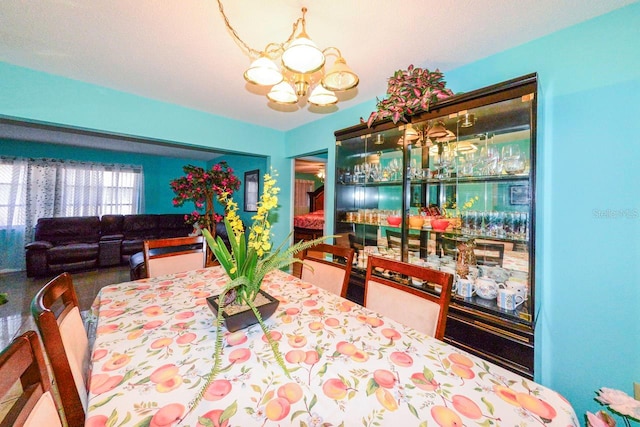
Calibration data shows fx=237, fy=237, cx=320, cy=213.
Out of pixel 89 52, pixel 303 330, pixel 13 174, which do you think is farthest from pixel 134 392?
pixel 13 174

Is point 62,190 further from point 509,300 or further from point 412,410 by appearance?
point 509,300

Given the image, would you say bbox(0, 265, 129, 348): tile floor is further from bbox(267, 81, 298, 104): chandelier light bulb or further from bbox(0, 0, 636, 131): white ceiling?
bbox(267, 81, 298, 104): chandelier light bulb

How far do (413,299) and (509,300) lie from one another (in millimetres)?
695

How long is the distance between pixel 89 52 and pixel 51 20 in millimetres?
323

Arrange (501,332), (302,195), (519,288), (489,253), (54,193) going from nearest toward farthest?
(501,332), (519,288), (489,253), (54,193), (302,195)

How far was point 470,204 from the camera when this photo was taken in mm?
1803

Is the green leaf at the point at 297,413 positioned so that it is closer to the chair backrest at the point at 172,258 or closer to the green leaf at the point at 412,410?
the green leaf at the point at 412,410

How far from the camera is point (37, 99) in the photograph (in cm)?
204

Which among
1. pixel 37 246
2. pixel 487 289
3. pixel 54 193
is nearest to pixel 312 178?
pixel 54 193

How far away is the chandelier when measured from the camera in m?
1.08

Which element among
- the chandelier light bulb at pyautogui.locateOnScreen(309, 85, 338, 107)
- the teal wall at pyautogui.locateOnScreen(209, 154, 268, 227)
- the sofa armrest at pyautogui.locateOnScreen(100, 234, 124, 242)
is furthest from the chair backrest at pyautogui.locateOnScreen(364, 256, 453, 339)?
the sofa armrest at pyautogui.locateOnScreen(100, 234, 124, 242)

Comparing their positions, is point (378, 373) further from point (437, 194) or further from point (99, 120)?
point (99, 120)

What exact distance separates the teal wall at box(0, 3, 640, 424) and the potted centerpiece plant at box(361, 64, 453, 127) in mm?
384

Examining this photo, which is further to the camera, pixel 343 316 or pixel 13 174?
pixel 13 174
